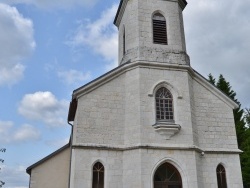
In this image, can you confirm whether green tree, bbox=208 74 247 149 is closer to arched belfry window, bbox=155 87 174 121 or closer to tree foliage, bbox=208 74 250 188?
tree foliage, bbox=208 74 250 188

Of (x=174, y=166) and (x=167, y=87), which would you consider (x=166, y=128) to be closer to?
(x=174, y=166)

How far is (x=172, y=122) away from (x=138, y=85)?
2233 millimetres

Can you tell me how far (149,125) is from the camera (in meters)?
12.7

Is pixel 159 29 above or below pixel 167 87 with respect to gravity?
above

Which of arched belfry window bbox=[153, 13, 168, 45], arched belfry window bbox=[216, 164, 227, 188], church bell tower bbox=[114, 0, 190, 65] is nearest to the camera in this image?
arched belfry window bbox=[216, 164, 227, 188]

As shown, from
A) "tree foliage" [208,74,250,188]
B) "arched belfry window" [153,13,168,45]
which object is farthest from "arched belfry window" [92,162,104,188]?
"tree foliage" [208,74,250,188]

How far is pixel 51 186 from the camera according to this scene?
43.5 ft

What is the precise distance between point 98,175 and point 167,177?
2890 mm

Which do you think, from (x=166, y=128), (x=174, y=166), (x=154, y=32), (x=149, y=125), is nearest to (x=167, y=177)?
(x=174, y=166)

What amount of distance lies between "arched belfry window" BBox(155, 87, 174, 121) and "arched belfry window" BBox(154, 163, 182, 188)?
2077mm

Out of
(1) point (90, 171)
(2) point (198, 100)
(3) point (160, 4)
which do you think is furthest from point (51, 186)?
(3) point (160, 4)

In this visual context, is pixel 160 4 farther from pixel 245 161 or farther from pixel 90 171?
pixel 245 161

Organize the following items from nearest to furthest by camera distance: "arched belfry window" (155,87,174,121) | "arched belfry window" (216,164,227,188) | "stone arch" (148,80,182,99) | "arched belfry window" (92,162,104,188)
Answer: "arched belfry window" (92,162,104,188)
"arched belfry window" (216,164,227,188)
"arched belfry window" (155,87,174,121)
"stone arch" (148,80,182,99)

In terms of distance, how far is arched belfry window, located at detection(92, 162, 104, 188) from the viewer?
11.9m
